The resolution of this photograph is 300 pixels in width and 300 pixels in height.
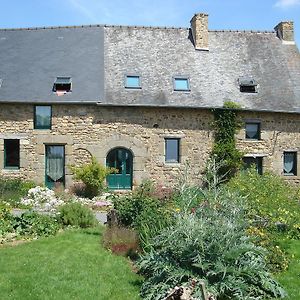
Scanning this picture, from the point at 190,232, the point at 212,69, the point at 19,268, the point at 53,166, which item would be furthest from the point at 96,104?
the point at 190,232

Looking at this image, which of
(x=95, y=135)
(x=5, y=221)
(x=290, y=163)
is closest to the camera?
(x=5, y=221)

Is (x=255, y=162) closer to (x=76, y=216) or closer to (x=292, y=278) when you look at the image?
(x=76, y=216)

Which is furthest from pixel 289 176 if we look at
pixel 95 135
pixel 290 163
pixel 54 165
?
pixel 54 165

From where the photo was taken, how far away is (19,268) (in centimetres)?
802

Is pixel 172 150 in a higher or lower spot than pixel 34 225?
higher

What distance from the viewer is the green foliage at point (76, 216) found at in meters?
11.9

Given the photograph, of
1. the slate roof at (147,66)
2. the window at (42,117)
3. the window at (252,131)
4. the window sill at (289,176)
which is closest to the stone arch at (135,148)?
the slate roof at (147,66)

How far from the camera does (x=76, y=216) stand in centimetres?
1197

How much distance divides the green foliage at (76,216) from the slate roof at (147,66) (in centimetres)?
823

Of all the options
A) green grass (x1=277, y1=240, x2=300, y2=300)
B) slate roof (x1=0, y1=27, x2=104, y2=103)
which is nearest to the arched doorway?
slate roof (x1=0, y1=27, x2=104, y2=103)

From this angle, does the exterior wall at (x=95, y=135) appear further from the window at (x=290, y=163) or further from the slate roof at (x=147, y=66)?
the window at (x=290, y=163)

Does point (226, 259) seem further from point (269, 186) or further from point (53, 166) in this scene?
point (53, 166)

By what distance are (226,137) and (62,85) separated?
7540mm

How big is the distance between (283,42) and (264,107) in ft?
17.6
